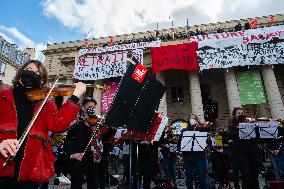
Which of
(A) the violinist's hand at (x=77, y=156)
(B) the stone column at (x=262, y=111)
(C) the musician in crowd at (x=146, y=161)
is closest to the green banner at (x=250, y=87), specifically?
(B) the stone column at (x=262, y=111)

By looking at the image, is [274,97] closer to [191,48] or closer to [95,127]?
[191,48]

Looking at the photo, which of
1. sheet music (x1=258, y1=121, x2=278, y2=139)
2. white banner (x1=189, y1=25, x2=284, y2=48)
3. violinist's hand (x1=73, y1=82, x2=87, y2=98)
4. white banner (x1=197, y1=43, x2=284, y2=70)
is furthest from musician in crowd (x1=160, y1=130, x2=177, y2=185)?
white banner (x1=189, y1=25, x2=284, y2=48)

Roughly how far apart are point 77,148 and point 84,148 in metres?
0.16

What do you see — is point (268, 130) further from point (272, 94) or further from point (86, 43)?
point (86, 43)

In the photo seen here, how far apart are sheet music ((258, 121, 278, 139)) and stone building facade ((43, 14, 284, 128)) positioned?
56.6 feet

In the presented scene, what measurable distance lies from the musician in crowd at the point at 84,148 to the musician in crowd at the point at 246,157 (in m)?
3.73

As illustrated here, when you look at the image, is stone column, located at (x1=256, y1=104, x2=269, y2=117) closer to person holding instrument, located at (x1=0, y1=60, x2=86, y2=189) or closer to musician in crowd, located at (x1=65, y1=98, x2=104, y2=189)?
musician in crowd, located at (x1=65, y1=98, x2=104, y2=189)

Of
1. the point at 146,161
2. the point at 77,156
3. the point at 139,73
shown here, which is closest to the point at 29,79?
the point at 77,156

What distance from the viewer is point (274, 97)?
23.2 meters

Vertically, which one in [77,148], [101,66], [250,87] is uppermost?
[101,66]

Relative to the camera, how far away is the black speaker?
17.2 ft

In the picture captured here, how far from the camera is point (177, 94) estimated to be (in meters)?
30.8

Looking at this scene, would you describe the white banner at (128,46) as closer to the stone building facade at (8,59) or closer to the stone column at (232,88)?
the stone column at (232,88)

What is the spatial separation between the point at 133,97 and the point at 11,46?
42.8 m
